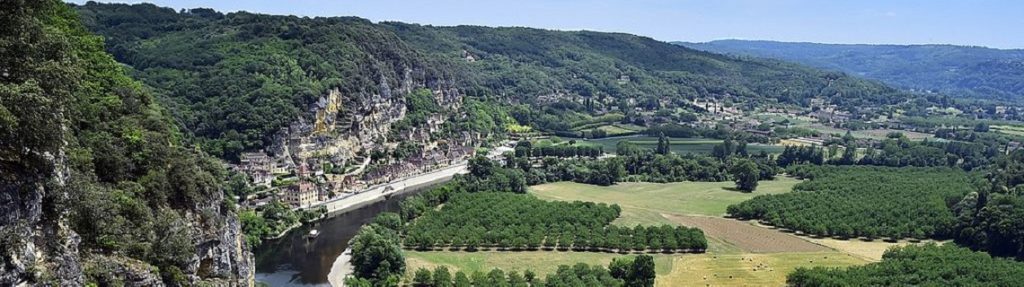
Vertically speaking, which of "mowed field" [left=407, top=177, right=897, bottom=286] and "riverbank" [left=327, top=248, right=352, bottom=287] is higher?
"riverbank" [left=327, top=248, right=352, bottom=287]

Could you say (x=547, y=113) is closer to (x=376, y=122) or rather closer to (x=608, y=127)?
(x=608, y=127)

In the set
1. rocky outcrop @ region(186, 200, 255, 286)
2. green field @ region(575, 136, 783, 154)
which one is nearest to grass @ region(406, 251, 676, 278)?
rocky outcrop @ region(186, 200, 255, 286)

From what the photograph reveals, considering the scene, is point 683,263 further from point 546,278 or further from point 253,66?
point 253,66

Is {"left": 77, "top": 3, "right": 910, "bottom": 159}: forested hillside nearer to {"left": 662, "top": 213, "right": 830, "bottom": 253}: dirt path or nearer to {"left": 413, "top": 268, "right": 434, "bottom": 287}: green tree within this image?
{"left": 413, "top": 268, "right": 434, "bottom": 287}: green tree

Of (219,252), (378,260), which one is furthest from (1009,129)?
(219,252)

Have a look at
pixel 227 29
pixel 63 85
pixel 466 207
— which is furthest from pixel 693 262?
pixel 227 29
